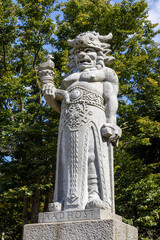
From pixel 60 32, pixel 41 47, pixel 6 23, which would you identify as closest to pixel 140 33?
pixel 60 32

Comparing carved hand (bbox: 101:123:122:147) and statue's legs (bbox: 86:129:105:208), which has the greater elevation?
carved hand (bbox: 101:123:122:147)

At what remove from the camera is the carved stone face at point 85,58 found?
20.3ft

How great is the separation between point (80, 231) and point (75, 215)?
289mm

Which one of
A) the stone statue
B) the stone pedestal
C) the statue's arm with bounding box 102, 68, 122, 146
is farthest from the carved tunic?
the stone pedestal

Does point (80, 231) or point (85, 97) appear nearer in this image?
point (80, 231)

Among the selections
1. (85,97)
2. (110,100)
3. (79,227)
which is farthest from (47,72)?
(79,227)

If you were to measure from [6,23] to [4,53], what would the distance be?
1.32 metres

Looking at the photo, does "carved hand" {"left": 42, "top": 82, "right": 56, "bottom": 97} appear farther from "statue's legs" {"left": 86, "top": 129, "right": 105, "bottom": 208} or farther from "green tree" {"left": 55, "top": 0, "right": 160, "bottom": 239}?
"green tree" {"left": 55, "top": 0, "right": 160, "bottom": 239}

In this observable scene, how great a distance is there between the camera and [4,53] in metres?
13.9

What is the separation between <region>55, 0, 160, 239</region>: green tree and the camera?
12.5m

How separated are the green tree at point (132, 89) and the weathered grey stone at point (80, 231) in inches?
305

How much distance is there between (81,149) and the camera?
207 inches

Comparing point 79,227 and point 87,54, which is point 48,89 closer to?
point 87,54

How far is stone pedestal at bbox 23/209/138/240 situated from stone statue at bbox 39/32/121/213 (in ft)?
0.55
